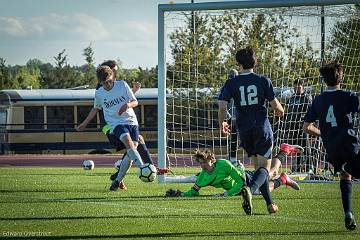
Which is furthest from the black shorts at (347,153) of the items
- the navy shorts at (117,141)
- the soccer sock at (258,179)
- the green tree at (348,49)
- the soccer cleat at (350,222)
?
the green tree at (348,49)

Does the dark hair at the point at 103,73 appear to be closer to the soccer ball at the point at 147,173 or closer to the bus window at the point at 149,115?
the soccer ball at the point at 147,173

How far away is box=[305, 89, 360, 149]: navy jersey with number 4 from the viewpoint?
9.06 metres

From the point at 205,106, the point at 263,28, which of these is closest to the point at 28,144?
the point at 205,106

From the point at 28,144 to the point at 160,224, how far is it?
2943cm

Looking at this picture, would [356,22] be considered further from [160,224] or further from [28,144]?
[28,144]

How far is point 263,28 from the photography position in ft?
59.8

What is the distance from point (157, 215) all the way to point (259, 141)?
4.72 ft

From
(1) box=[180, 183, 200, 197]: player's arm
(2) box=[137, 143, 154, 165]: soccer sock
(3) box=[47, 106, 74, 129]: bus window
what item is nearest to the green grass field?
(1) box=[180, 183, 200, 197]: player's arm

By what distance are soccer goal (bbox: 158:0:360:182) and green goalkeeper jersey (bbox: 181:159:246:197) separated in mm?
3134

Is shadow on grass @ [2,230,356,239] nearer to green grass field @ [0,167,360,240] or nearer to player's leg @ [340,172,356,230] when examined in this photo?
green grass field @ [0,167,360,240]

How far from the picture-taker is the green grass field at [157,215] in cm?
875

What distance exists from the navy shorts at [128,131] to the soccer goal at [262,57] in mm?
2067

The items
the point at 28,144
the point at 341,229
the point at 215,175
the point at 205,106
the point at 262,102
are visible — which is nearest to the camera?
the point at 341,229

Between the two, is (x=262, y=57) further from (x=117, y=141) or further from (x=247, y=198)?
(x=247, y=198)
